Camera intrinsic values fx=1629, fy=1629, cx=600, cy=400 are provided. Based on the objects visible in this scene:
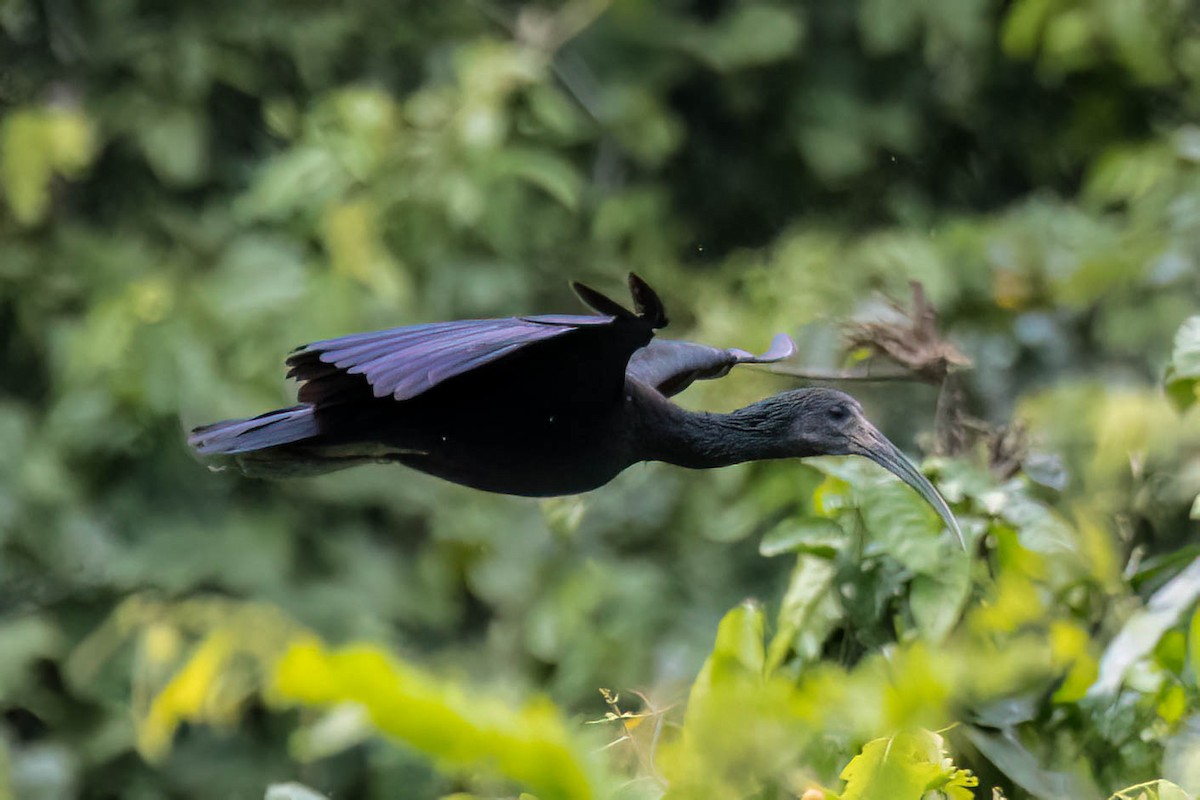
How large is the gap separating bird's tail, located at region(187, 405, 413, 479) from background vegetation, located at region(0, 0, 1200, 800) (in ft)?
1.65

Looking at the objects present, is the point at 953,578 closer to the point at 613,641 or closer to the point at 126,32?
the point at 613,641

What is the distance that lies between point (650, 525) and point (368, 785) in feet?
2.90

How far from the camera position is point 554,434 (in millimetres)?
1823

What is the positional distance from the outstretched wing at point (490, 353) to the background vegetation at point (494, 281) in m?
0.59

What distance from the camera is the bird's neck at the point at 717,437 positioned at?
1938 millimetres

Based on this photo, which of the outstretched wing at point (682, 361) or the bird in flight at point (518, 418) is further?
the outstretched wing at point (682, 361)

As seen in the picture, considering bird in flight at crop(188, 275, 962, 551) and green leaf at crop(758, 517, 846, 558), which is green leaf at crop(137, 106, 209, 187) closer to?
bird in flight at crop(188, 275, 962, 551)

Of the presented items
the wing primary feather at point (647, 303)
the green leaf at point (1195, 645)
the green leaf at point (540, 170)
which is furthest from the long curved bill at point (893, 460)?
the green leaf at point (540, 170)

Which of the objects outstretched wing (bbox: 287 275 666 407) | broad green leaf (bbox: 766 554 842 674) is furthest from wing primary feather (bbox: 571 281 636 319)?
broad green leaf (bbox: 766 554 842 674)

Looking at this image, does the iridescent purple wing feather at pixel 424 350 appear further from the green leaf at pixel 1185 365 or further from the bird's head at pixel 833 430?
the green leaf at pixel 1185 365

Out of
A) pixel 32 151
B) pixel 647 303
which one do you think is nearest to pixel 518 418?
pixel 647 303

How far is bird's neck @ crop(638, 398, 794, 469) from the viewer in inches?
76.3

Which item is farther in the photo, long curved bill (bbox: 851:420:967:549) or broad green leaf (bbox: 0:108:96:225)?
broad green leaf (bbox: 0:108:96:225)

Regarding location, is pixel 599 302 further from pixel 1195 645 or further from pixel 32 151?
pixel 32 151
